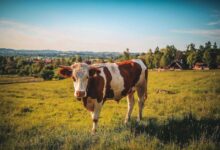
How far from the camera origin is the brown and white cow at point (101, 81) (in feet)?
18.7

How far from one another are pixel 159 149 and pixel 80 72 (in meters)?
2.90

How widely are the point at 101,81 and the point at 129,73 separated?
160 cm

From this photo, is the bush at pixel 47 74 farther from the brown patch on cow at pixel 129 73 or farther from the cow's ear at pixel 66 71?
Result: the cow's ear at pixel 66 71

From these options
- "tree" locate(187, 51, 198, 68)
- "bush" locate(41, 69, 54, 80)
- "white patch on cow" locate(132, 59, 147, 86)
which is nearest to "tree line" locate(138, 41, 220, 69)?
"tree" locate(187, 51, 198, 68)

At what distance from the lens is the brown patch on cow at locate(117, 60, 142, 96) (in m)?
7.36

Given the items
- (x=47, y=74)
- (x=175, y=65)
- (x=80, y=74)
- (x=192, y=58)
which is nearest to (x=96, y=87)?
(x=80, y=74)

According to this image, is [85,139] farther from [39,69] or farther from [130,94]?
[39,69]

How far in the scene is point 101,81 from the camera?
6.44 meters

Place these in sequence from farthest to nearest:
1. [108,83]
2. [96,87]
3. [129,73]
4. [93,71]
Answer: [129,73], [108,83], [96,87], [93,71]

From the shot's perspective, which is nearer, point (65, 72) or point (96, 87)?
point (65, 72)

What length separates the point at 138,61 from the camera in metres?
8.62

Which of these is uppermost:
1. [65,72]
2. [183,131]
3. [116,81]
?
[65,72]

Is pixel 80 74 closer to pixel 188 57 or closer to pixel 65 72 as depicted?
pixel 65 72

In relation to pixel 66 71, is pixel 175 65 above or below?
below
